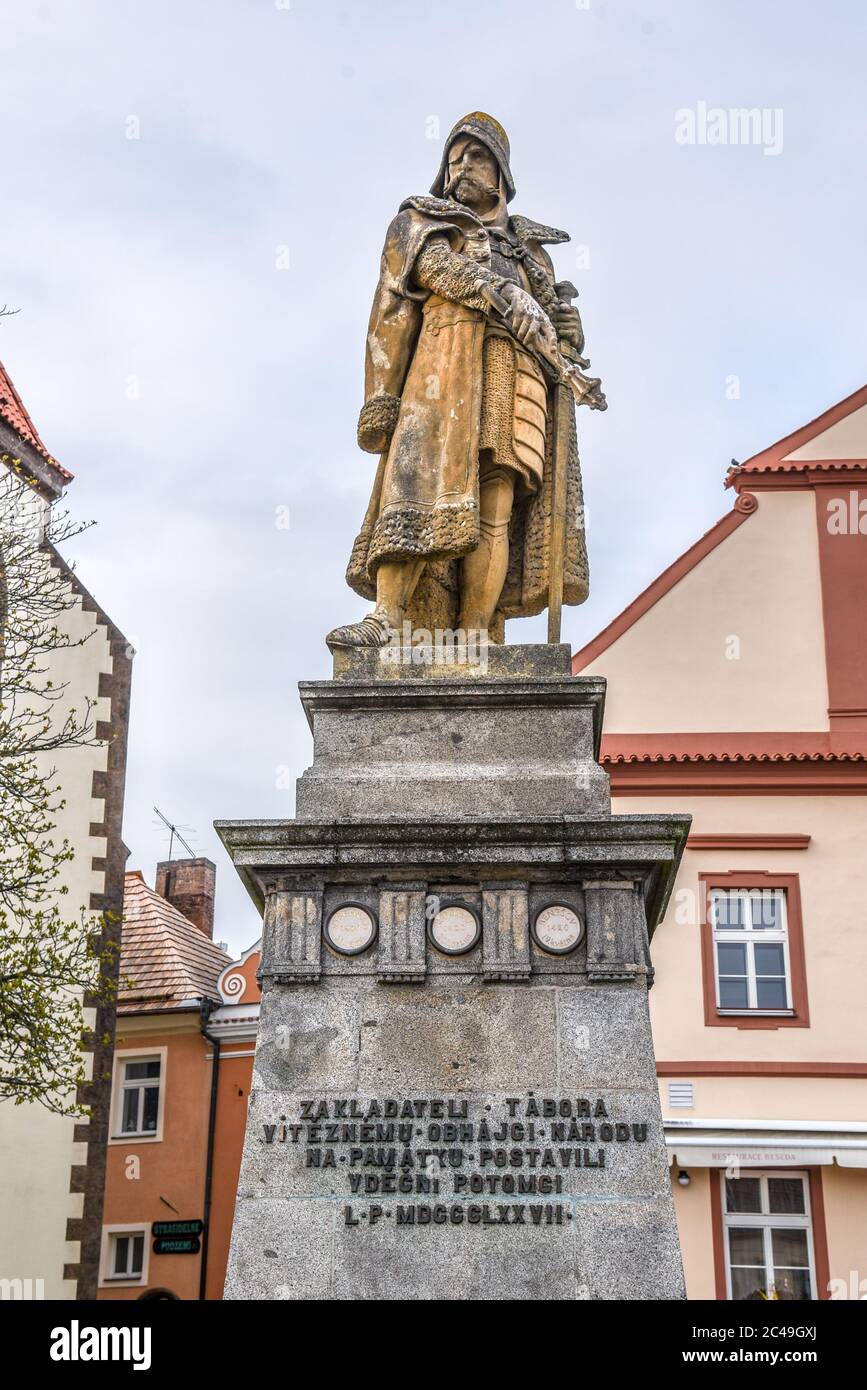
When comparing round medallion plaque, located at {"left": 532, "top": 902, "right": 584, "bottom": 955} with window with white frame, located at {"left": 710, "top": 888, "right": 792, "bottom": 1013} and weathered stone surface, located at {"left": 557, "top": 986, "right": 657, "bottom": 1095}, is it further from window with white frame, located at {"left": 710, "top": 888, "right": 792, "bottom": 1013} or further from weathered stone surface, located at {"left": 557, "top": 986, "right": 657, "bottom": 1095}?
window with white frame, located at {"left": 710, "top": 888, "right": 792, "bottom": 1013}

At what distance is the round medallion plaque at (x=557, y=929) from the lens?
7.17m

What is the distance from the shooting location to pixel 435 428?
8.77 m

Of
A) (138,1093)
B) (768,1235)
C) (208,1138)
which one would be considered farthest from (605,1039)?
(138,1093)

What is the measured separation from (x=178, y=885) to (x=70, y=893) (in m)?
13.1

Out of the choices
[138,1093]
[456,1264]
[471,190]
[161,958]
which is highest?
[161,958]

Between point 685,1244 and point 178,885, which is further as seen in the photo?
point 178,885

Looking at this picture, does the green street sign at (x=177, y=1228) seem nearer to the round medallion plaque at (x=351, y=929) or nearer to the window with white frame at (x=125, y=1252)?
the window with white frame at (x=125, y=1252)

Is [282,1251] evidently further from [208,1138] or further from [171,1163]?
[171,1163]

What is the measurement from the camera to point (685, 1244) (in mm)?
17750

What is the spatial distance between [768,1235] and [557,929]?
11785 millimetres

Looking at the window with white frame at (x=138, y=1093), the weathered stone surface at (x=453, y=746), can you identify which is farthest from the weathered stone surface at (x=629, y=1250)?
the window with white frame at (x=138, y=1093)

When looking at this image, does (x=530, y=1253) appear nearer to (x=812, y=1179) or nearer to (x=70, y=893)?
(x=812, y=1179)

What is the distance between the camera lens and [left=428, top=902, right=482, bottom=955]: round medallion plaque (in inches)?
284
